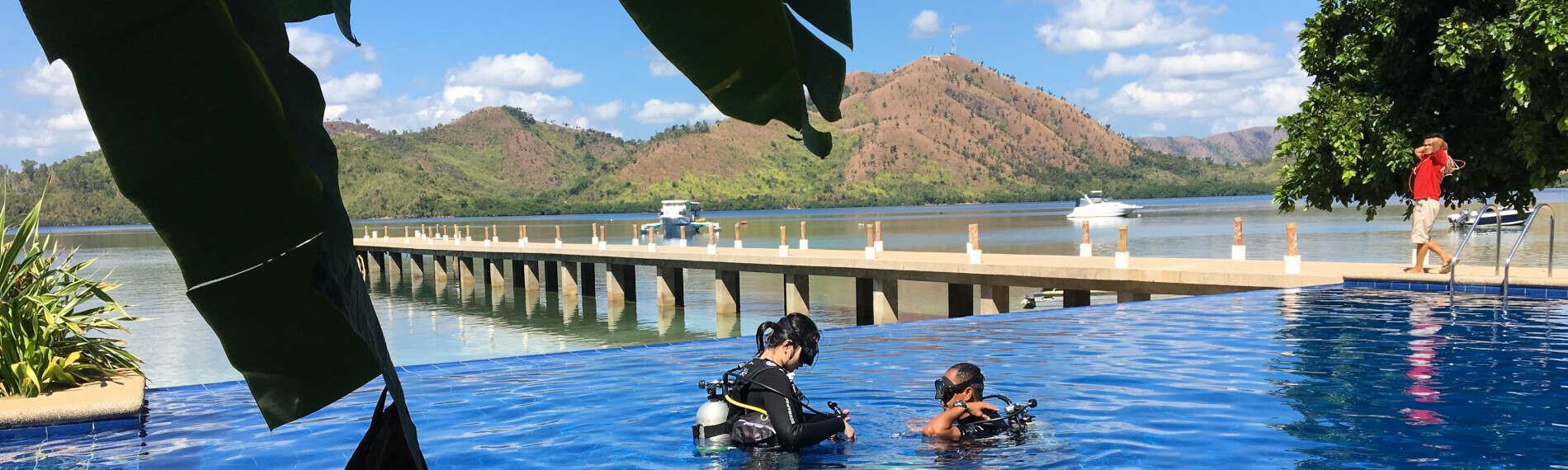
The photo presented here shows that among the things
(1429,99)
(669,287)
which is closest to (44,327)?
(1429,99)

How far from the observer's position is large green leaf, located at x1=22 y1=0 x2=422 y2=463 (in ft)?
2.05

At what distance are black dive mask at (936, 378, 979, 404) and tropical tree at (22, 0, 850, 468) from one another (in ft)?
21.2

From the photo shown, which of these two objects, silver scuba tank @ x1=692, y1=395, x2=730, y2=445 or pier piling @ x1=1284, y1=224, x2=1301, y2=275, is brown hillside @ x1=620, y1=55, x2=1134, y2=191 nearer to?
pier piling @ x1=1284, y1=224, x2=1301, y2=275

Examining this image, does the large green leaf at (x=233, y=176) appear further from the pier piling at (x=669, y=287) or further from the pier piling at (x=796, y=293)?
the pier piling at (x=669, y=287)

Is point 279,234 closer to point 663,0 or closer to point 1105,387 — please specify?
point 663,0

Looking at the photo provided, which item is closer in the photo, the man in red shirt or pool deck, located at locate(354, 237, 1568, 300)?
the man in red shirt

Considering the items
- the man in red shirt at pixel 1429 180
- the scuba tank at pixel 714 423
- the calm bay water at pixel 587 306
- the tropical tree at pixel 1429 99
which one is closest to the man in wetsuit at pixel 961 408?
the scuba tank at pixel 714 423

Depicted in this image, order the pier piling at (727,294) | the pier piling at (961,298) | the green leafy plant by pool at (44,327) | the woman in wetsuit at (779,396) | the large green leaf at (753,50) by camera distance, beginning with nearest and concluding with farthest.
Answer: the large green leaf at (753,50)
the woman in wetsuit at (779,396)
the green leafy plant by pool at (44,327)
the pier piling at (961,298)
the pier piling at (727,294)

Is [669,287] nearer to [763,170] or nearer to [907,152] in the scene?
[763,170]

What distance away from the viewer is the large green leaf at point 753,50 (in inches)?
33.9

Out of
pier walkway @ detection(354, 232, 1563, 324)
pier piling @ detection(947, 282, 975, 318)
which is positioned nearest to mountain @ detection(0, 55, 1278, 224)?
pier walkway @ detection(354, 232, 1563, 324)

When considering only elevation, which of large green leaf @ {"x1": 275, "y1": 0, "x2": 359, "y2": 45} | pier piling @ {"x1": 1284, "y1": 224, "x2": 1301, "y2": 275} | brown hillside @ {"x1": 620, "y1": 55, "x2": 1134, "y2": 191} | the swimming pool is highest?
brown hillside @ {"x1": 620, "y1": 55, "x2": 1134, "y2": 191}

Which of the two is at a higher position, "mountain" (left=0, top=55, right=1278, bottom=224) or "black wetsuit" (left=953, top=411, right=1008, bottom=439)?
"mountain" (left=0, top=55, right=1278, bottom=224)

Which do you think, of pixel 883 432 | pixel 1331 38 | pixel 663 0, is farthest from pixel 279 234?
pixel 1331 38
